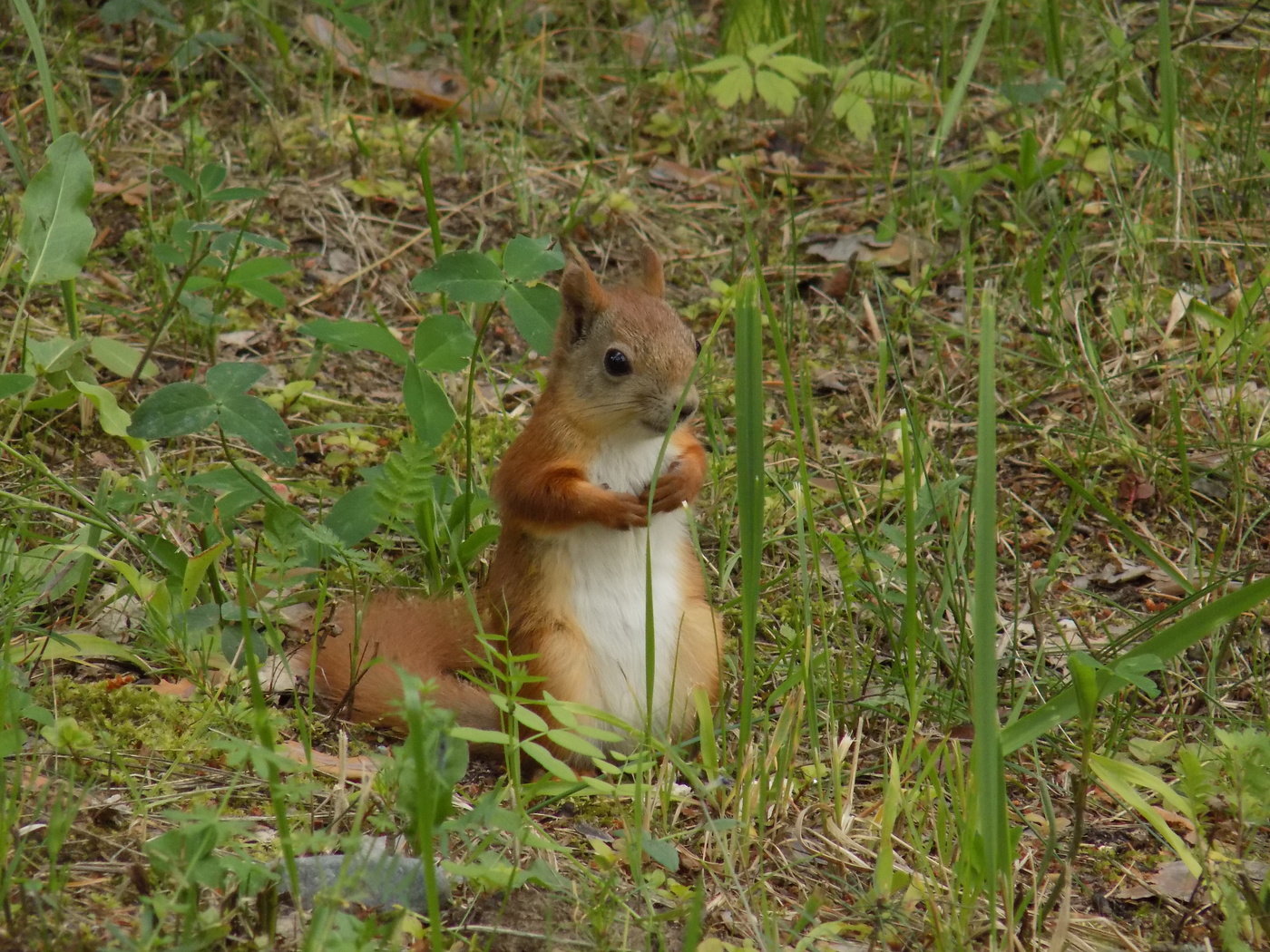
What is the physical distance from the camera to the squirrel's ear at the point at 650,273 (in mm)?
3010

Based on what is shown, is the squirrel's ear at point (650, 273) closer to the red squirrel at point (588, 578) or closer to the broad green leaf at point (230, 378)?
the red squirrel at point (588, 578)

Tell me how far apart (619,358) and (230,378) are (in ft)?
2.44

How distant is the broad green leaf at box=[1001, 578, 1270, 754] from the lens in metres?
1.70

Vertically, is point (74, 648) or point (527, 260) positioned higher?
point (527, 260)

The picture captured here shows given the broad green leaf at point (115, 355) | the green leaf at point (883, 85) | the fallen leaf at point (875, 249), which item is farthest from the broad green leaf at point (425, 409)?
the green leaf at point (883, 85)

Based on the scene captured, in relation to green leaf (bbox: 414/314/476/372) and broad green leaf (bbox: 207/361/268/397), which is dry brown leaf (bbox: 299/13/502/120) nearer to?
green leaf (bbox: 414/314/476/372)

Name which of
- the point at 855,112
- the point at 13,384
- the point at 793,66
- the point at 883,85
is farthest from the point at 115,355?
the point at 883,85

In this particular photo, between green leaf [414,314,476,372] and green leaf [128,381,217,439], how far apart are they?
1.38 feet

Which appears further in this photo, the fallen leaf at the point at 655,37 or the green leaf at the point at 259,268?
the fallen leaf at the point at 655,37

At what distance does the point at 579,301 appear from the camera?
2.80 metres

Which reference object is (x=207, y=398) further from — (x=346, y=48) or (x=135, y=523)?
(x=346, y=48)

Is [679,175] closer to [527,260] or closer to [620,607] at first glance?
[527,260]

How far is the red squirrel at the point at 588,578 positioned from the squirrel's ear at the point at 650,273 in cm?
26

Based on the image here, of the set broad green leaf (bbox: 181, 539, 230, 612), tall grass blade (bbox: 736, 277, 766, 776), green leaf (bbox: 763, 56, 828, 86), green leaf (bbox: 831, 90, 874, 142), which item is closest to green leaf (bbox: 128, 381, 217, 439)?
broad green leaf (bbox: 181, 539, 230, 612)
